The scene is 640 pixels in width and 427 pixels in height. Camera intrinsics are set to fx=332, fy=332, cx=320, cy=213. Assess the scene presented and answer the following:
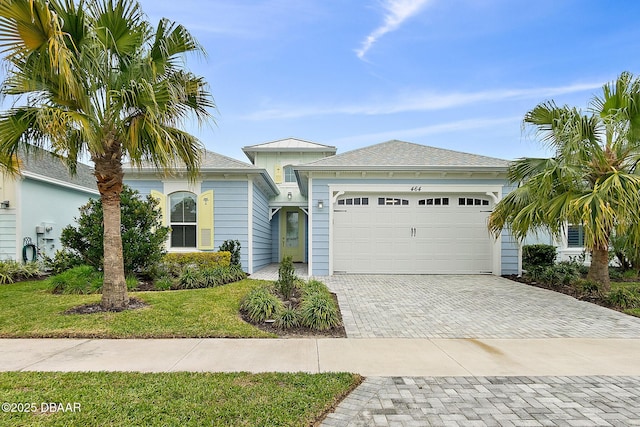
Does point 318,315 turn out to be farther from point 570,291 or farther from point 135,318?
point 570,291

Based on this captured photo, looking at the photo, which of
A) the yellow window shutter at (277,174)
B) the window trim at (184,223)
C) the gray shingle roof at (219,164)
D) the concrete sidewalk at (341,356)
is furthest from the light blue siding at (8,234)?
the yellow window shutter at (277,174)

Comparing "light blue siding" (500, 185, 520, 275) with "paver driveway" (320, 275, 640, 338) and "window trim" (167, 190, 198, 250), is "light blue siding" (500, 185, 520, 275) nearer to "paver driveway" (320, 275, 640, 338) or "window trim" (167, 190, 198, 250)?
"paver driveway" (320, 275, 640, 338)

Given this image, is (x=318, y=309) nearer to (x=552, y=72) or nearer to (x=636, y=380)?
(x=636, y=380)

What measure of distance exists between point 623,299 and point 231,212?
31.1 ft

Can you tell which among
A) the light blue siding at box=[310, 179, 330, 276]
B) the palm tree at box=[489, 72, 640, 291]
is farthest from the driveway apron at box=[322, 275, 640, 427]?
the palm tree at box=[489, 72, 640, 291]

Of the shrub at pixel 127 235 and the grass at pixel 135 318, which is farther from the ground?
the shrub at pixel 127 235

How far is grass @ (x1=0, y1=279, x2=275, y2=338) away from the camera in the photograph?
177 inches

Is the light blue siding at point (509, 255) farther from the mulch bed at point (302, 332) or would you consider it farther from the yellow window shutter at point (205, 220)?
the yellow window shutter at point (205, 220)

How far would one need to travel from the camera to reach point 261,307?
17.3 ft

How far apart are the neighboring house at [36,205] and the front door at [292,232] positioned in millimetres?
7486

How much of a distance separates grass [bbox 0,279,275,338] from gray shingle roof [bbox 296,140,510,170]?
506cm

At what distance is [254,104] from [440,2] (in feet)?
28.8

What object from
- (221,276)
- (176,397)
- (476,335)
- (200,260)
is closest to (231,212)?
(200,260)

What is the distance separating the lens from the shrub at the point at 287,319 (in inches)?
193
